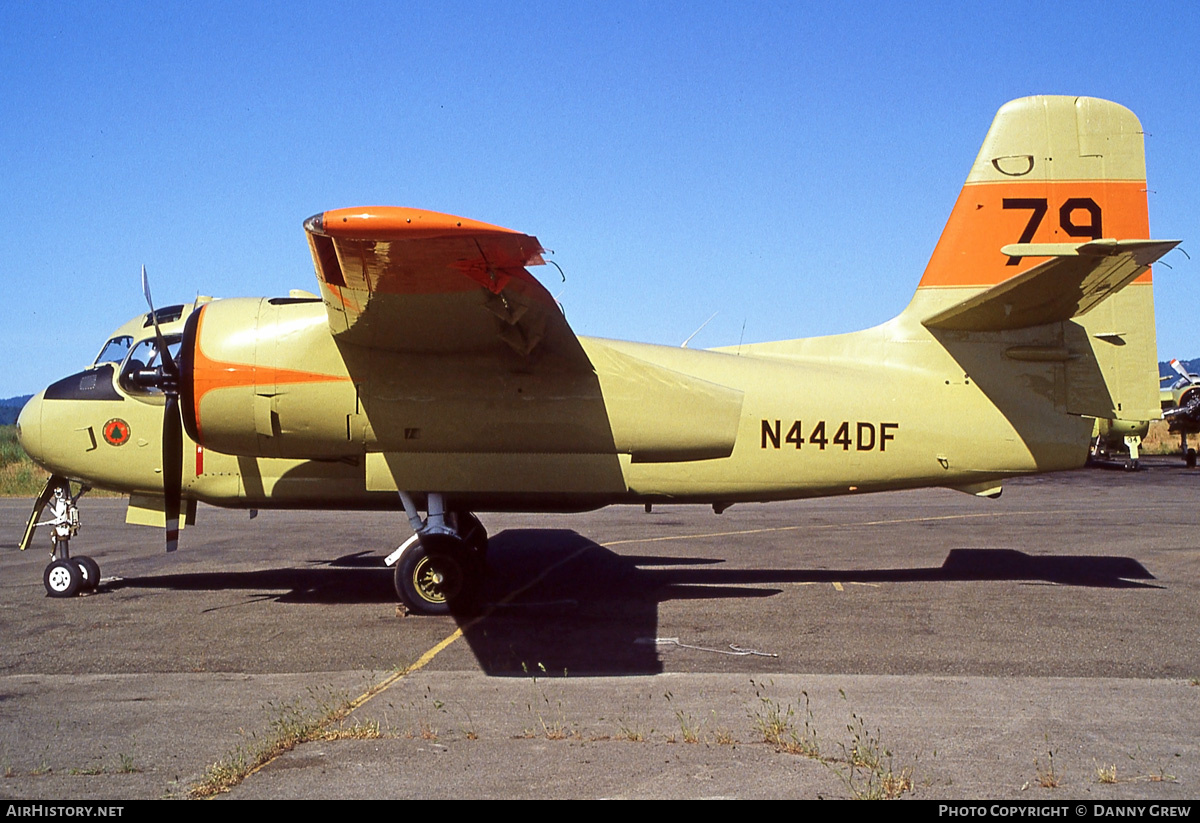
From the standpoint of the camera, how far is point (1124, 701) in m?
6.75

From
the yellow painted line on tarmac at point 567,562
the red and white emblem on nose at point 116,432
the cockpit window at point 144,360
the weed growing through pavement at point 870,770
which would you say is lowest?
the yellow painted line on tarmac at point 567,562

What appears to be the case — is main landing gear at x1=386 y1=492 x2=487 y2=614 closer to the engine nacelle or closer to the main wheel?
the engine nacelle

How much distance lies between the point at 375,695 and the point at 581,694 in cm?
156

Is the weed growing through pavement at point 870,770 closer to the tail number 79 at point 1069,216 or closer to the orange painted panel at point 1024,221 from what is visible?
the orange painted panel at point 1024,221

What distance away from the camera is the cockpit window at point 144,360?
11.6m

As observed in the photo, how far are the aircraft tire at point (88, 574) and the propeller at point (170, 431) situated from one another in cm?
123

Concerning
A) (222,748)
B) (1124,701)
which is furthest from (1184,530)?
(222,748)

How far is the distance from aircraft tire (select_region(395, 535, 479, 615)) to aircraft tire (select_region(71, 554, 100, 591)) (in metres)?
4.19

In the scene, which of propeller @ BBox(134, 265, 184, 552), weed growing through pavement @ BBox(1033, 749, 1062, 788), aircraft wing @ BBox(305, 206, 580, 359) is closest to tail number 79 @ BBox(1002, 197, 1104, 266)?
aircraft wing @ BBox(305, 206, 580, 359)

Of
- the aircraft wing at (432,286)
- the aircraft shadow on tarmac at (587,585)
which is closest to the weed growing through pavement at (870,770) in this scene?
the aircraft shadow on tarmac at (587,585)

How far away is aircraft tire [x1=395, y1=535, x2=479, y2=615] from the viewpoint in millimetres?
10352

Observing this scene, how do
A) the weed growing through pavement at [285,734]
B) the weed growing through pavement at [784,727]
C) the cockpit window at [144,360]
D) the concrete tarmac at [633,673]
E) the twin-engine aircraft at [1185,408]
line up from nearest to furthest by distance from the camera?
the weed growing through pavement at [285,734] → the concrete tarmac at [633,673] → the weed growing through pavement at [784,727] → the cockpit window at [144,360] → the twin-engine aircraft at [1185,408]

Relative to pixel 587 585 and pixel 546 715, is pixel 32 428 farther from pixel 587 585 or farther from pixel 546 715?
pixel 546 715

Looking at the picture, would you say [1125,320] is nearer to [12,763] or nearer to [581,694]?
[581,694]
